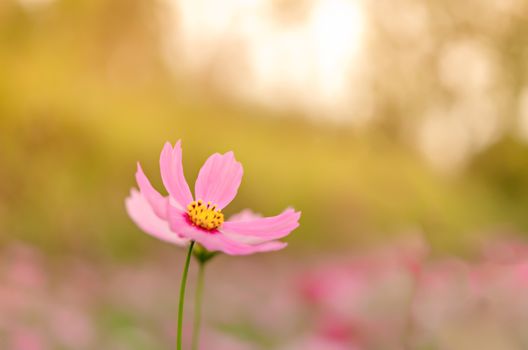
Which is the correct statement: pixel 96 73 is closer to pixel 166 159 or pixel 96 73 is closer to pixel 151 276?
pixel 151 276

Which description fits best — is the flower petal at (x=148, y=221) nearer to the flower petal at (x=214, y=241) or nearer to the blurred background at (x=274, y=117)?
the flower petal at (x=214, y=241)

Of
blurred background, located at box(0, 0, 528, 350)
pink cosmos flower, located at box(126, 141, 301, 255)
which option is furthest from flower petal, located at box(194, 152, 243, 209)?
blurred background, located at box(0, 0, 528, 350)

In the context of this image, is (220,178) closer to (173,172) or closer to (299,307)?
(173,172)

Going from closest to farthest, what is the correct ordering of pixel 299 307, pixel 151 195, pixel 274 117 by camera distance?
1. pixel 151 195
2. pixel 299 307
3. pixel 274 117

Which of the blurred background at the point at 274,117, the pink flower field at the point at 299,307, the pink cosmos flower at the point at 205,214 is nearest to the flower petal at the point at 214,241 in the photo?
the pink cosmos flower at the point at 205,214

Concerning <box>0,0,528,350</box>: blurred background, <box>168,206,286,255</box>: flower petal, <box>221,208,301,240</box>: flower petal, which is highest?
<box>0,0,528,350</box>: blurred background

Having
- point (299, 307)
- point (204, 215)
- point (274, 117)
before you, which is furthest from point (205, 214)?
point (274, 117)

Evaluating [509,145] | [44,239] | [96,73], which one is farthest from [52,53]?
[509,145]

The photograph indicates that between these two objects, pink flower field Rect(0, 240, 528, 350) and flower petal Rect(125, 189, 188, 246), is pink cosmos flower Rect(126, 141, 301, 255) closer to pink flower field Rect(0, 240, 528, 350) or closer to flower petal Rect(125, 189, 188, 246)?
flower petal Rect(125, 189, 188, 246)
